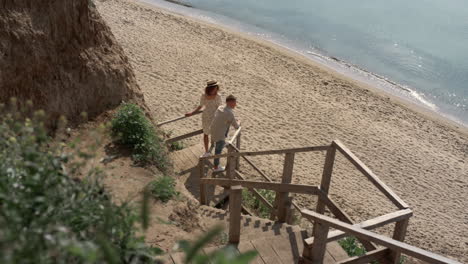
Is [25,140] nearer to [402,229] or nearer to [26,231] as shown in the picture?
[26,231]

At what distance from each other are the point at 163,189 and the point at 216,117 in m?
2.33

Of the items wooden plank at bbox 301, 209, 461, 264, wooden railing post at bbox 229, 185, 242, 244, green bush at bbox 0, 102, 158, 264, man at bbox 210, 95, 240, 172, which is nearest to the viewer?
green bush at bbox 0, 102, 158, 264

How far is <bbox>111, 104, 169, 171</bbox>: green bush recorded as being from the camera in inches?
263

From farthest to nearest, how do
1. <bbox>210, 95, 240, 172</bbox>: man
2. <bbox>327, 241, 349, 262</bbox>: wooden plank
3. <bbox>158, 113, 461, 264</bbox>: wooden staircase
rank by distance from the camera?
→ <bbox>210, 95, 240, 172</bbox>: man, <bbox>327, 241, 349, 262</bbox>: wooden plank, <bbox>158, 113, 461, 264</bbox>: wooden staircase

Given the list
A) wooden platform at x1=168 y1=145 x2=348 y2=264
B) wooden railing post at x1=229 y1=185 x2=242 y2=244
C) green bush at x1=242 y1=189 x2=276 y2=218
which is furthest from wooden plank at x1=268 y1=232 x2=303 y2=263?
green bush at x1=242 y1=189 x2=276 y2=218

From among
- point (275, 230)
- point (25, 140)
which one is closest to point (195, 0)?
point (275, 230)

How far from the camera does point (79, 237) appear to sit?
3.04 metres

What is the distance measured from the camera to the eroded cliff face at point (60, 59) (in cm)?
638

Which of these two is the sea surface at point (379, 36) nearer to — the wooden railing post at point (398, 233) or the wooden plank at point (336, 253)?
the wooden plank at point (336, 253)

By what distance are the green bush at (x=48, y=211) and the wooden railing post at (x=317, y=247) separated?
66.7 inches

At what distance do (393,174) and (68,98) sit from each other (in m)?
8.45

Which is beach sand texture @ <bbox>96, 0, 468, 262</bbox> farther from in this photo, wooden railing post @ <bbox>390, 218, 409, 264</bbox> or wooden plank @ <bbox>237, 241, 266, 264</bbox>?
wooden railing post @ <bbox>390, 218, 409, 264</bbox>

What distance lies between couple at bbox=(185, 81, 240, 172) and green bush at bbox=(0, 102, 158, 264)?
14.6 feet

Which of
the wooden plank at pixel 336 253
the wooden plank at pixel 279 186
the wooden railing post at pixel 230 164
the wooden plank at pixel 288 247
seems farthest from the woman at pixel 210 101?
the wooden plank at pixel 336 253
